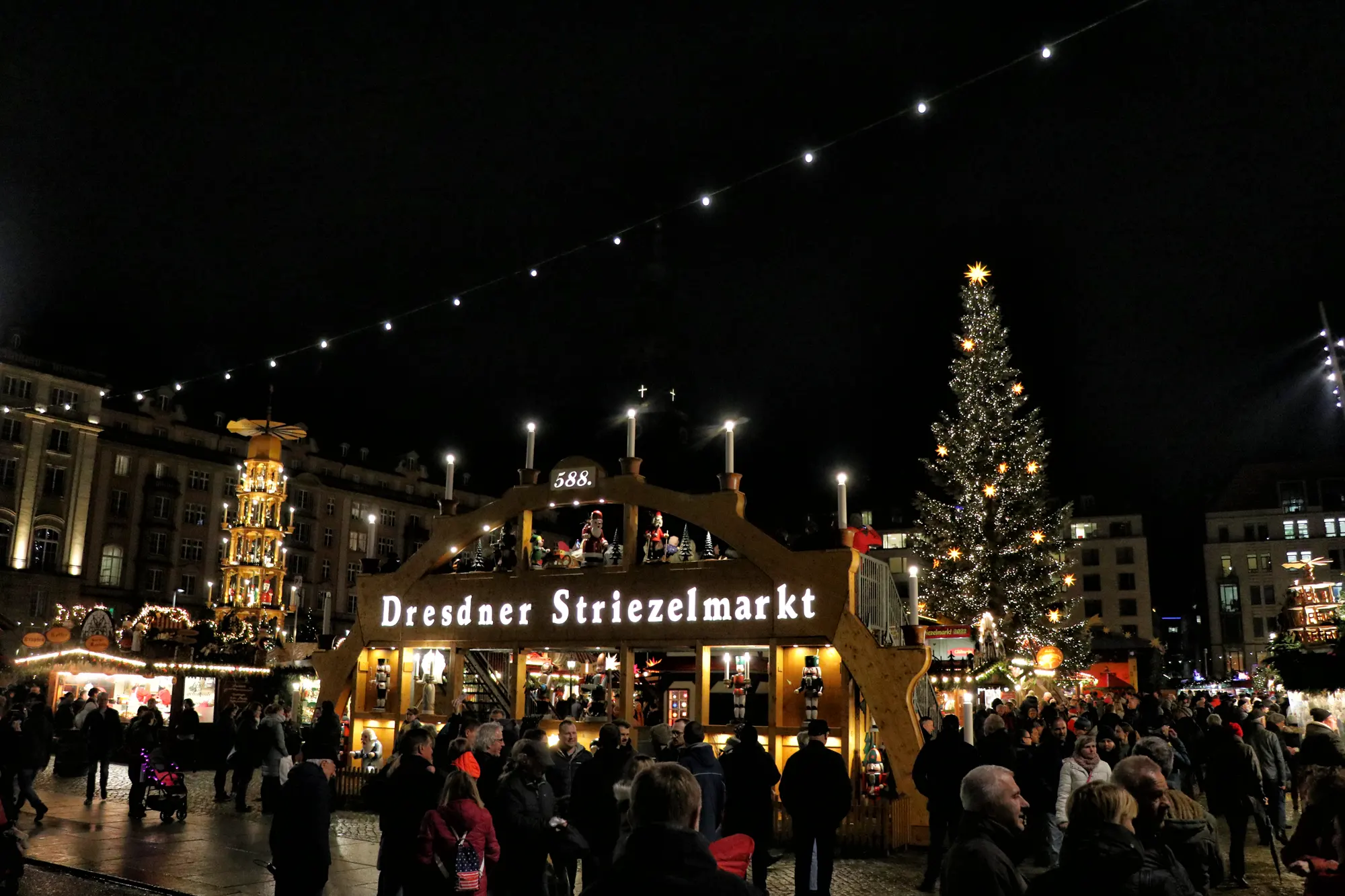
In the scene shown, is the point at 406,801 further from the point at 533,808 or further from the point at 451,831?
the point at 533,808

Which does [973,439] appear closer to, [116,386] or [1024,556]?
[1024,556]

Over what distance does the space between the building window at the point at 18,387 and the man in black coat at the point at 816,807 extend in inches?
2136

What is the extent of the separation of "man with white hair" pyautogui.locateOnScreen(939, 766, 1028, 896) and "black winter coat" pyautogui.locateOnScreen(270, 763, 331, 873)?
468cm

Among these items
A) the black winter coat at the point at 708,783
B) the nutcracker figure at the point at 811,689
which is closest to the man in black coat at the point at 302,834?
the black winter coat at the point at 708,783

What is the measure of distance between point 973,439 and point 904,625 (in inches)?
695

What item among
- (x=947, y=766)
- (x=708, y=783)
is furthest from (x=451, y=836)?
(x=947, y=766)

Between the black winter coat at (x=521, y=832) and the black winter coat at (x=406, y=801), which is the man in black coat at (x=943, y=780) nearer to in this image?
the black winter coat at (x=521, y=832)

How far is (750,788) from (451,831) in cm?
330

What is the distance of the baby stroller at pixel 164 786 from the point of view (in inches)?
566

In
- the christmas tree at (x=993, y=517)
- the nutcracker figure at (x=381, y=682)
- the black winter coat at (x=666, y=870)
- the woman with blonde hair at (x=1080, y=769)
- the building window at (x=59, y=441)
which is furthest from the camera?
the building window at (x=59, y=441)

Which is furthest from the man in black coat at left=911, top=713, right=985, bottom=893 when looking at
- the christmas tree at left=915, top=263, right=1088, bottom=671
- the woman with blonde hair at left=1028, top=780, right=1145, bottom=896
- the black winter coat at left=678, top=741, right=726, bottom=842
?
the christmas tree at left=915, top=263, right=1088, bottom=671

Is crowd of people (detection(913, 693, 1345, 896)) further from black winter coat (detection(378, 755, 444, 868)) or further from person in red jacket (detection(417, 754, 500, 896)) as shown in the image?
black winter coat (detection(378, 755, 444, 868))

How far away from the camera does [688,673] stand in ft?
63.7

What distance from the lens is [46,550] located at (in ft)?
168
